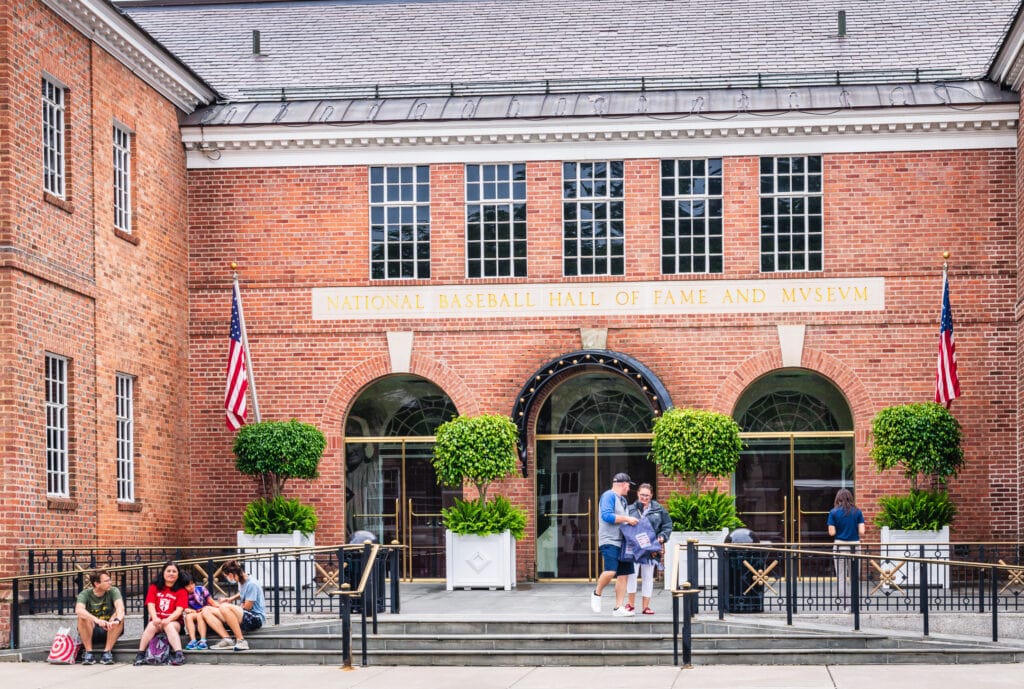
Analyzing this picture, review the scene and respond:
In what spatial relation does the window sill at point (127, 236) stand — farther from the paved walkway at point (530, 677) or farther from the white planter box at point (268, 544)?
the paved walkway at point (530, 677)

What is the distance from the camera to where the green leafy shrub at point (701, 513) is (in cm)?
2295

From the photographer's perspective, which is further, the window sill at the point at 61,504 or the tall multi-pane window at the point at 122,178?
the tall multi-pane window at the point at 122,178

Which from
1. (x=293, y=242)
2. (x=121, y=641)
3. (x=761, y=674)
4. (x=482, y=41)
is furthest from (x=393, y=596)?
(x=482, y=41)

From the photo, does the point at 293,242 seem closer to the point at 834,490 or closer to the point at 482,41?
the point at 482,41

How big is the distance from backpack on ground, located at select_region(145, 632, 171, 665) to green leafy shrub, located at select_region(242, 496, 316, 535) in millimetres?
6003

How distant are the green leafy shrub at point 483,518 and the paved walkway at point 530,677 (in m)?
6.23

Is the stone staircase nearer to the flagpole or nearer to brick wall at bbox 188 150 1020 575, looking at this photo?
the flagpole

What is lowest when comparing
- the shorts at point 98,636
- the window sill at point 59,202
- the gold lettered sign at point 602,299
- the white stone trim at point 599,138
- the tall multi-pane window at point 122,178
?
the shorts at point 98,636

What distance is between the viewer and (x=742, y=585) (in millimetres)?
19250

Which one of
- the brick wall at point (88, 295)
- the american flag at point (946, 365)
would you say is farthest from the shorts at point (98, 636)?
the american flag at point (946, 365)

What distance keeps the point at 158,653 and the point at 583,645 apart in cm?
463

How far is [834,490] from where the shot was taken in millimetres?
24938

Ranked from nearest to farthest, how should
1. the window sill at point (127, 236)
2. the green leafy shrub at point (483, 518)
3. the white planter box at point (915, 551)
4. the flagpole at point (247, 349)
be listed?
the white planter box at point (915, 551)
the window sill at point (127, 236)
the green leafy shrub at point (483, 518)
the flagpole at point (247, 349)

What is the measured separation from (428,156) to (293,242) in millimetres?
2511
